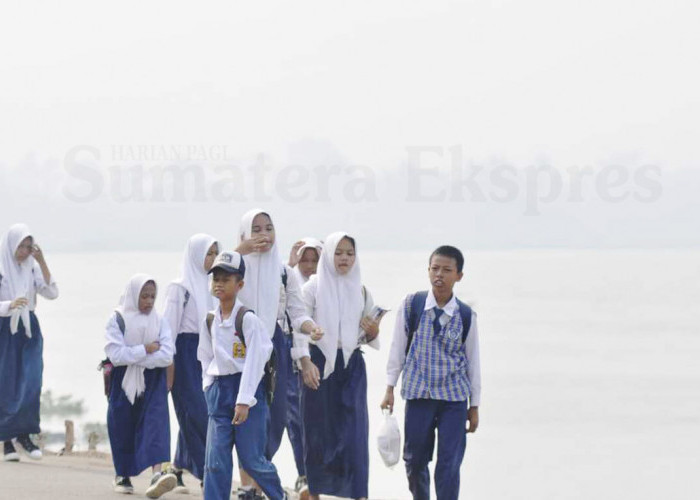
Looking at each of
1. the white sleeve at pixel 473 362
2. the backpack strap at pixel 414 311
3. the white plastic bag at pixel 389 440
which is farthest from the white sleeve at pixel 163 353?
the white sleeve at pixel 473 362

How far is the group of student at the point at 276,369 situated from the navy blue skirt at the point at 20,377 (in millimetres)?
2301

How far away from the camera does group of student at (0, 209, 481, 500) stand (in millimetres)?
9031

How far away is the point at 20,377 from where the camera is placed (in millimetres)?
12859

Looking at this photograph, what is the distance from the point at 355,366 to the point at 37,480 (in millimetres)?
2531

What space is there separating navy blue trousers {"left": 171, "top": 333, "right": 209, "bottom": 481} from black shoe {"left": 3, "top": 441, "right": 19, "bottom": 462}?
238cm

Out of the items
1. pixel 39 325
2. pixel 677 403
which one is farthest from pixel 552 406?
pixel 39 325

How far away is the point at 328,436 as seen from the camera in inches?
406

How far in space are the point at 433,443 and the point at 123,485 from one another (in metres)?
2.31

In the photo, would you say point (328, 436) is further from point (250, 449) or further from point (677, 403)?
point (677, 403)

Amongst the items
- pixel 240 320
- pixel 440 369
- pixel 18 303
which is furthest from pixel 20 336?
pixel 440 369

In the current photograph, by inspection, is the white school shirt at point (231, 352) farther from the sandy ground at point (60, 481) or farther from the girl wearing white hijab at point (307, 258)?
the girl wearing white hijab at point (307, 258)

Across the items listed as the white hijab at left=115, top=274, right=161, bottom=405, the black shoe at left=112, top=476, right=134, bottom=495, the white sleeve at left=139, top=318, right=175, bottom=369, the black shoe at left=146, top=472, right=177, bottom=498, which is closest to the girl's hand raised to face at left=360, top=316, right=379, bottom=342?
the white sleeve at left=139, top=318, right=175, bottom=369

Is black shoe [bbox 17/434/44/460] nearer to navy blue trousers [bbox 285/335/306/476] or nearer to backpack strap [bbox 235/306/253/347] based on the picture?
navy blue trousers [bbox 285/335/306/476]

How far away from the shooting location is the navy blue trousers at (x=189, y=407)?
1063 centimetres
